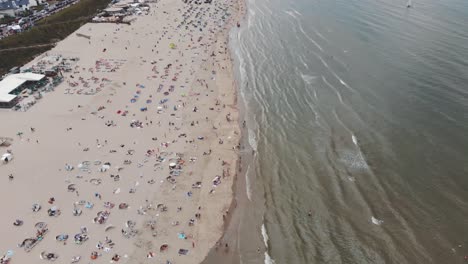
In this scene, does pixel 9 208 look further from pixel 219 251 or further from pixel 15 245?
pixel 219 251

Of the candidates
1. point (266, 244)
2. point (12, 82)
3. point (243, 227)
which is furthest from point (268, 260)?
point (12, 82)

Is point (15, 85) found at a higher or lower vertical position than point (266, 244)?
higher

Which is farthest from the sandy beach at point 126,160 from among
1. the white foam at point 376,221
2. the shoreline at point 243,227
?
the white foam at point 376,221

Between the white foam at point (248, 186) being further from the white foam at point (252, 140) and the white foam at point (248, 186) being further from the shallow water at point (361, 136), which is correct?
the white foam at point (252, 140)

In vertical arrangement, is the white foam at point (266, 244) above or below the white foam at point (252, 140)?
below

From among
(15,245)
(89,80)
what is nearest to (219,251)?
(15,245)

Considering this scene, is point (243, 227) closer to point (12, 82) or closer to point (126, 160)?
point (126, 160)
